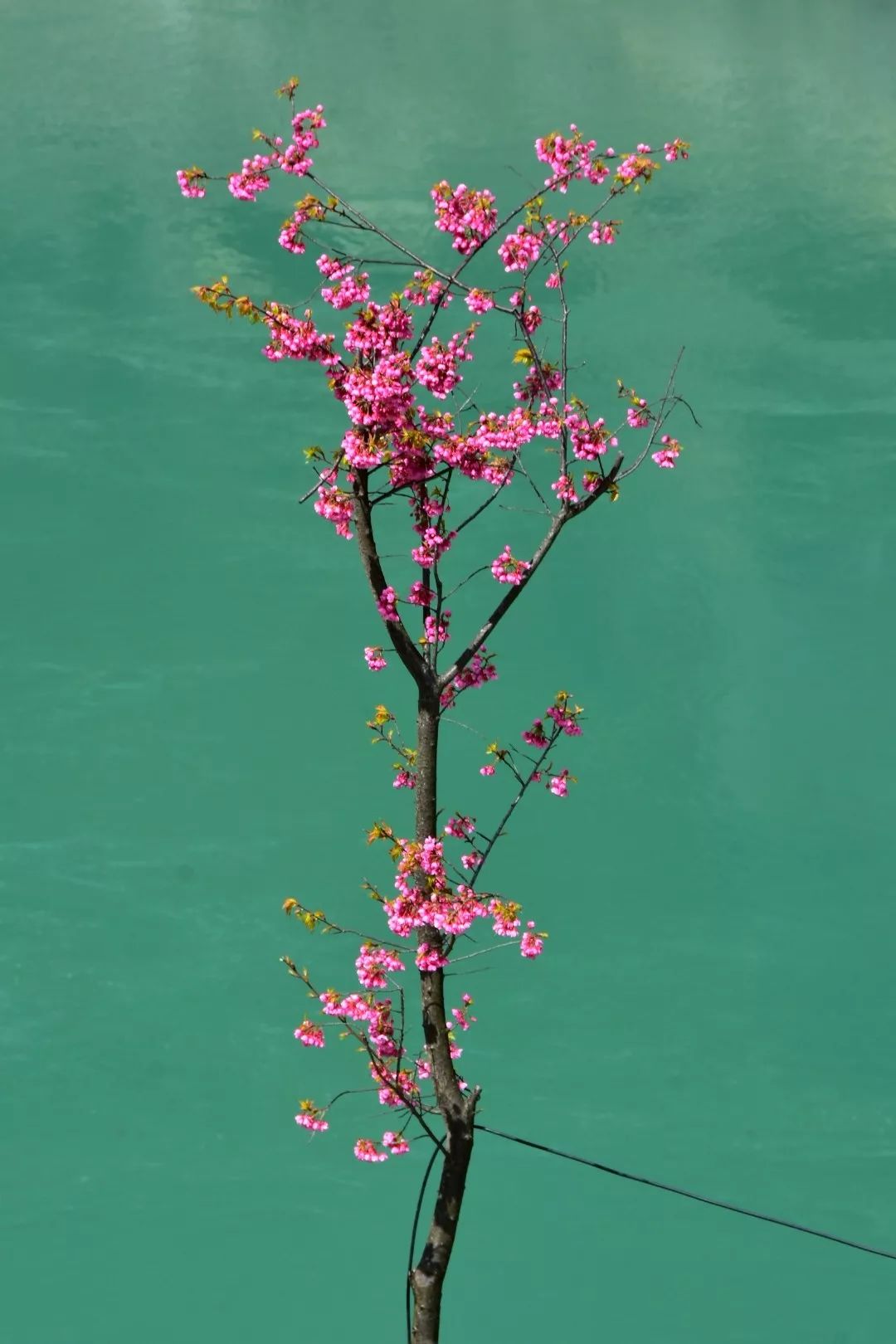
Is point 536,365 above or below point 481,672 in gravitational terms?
above

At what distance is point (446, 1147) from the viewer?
6926mm

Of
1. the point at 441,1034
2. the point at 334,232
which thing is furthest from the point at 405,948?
the point at 334,232

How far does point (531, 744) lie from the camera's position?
7.31 meters

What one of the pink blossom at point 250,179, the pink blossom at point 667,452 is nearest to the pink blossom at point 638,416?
the pink blossom at point 667,452

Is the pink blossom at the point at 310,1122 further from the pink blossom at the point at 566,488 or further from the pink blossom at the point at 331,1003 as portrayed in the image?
the pink blossom at the point at 566,488

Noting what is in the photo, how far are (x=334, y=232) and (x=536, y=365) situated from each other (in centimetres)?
1321

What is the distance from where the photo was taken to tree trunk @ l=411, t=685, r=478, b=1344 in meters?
6.81

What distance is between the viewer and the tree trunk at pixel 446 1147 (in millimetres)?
6809

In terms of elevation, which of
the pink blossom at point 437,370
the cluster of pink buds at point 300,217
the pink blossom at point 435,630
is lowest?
the pink blossom at point 435,630

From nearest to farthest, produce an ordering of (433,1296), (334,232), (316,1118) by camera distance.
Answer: (433,1296) → (316,1118) → (334,232)

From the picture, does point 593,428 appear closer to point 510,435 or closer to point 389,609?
point 510,435

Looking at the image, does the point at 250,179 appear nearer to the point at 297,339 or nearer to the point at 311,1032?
the point at 297,339

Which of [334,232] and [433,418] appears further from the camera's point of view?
[334,232]

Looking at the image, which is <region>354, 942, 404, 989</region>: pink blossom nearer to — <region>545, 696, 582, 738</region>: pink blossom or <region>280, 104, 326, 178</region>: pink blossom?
<region>545, 696, 582, 738</region>: pink blossom
